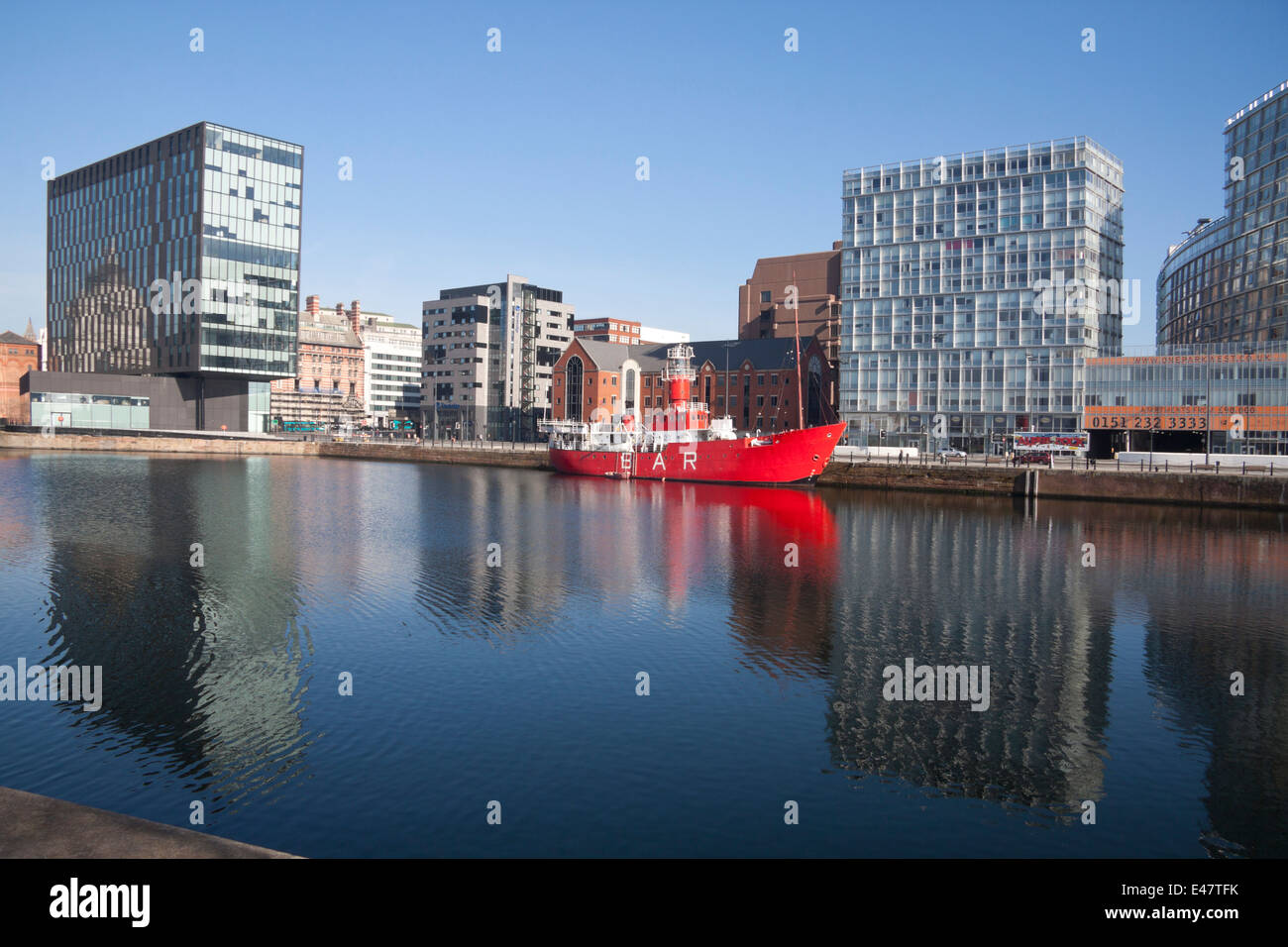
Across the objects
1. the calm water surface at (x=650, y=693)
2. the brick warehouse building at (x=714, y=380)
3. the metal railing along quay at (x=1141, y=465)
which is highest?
the brick warehouse building at (x=714, y=380)

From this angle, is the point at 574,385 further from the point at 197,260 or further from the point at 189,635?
the point at 189,635

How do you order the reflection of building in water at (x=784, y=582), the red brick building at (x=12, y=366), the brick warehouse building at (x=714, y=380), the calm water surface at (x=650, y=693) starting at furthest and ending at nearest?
1. the red brick building at (x=12, y=366)
2. the brick warehouse building at (x=714, y=380)
3. the reflection of building in water at (x=784, y=582)
4. the calm water surface at (x=650, y=693)

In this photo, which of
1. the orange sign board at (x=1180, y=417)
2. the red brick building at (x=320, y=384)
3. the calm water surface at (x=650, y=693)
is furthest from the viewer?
the red brick building at (x=320, y=384)

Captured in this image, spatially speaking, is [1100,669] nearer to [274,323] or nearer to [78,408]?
[274,323]

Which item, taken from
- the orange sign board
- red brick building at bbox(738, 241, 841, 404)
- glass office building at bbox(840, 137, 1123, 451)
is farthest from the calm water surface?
red brick building at bbox(738, 241, 841, 404)

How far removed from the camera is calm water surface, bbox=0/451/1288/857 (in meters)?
14.8

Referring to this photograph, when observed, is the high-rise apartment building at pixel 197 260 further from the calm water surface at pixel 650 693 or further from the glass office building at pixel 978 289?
the glass office building at pixel 978 289

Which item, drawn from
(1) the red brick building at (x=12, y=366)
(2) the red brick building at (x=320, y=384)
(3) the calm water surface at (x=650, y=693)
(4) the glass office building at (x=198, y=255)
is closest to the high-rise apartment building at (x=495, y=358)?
(2) the red brick building at (x=320, y=384)

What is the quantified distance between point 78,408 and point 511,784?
406ft

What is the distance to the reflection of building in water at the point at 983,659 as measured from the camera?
56.4 feet

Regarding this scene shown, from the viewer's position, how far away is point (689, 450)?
89.9m

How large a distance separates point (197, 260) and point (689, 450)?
6686 centimetres

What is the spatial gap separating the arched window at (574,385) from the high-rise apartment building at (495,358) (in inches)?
775

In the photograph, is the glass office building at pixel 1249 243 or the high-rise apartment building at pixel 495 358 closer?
the glass office building at pixel 1249 243
